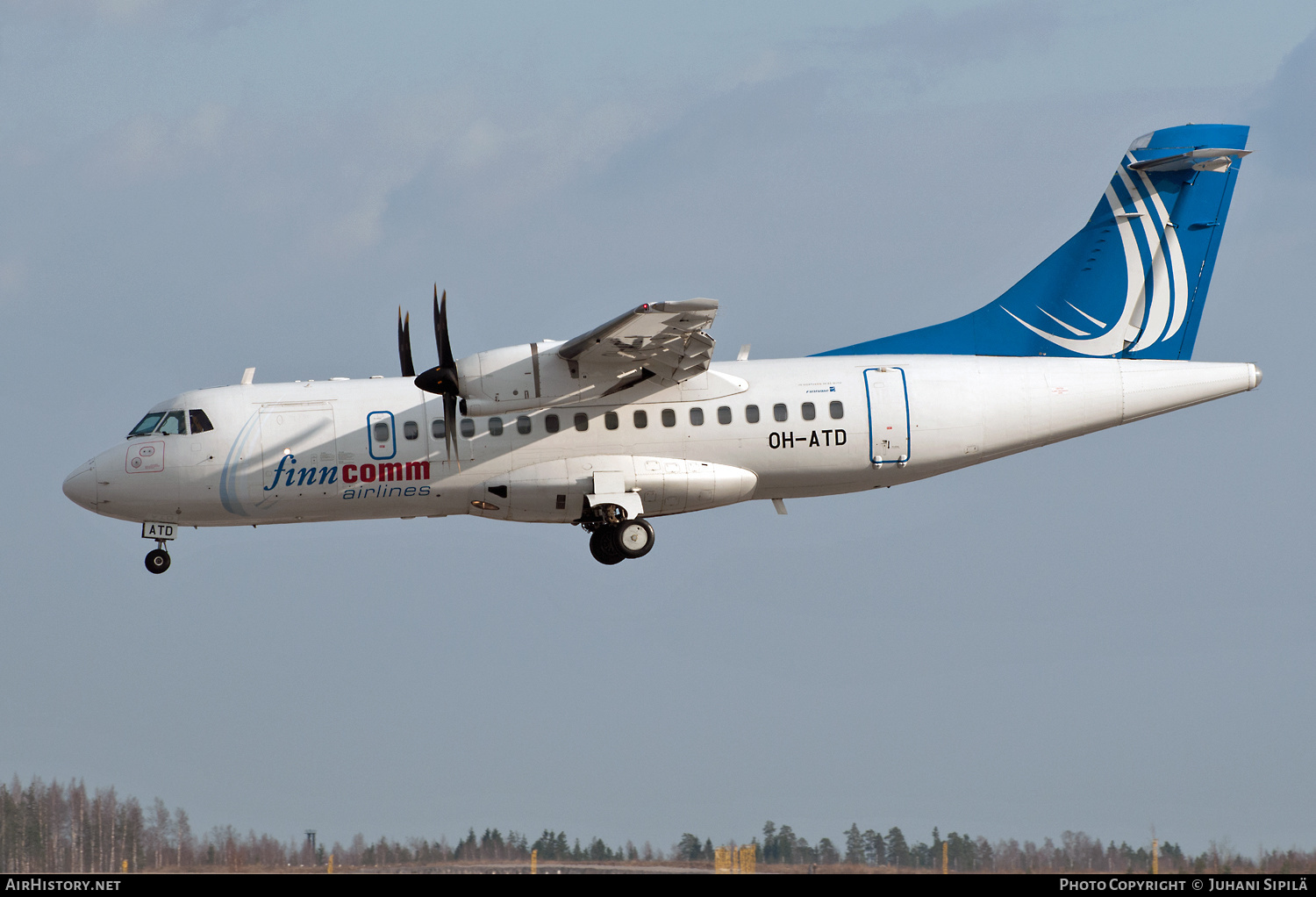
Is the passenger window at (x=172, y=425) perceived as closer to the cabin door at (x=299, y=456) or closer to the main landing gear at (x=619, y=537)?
the cabin door at (x=299, y=456)

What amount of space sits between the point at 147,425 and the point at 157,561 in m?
2.59

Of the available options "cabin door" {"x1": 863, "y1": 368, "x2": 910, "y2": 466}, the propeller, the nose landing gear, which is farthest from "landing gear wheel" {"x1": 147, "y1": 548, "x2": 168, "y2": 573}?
"cabin door" {"x1": 863, "y1": 368, "x2": 910, "y2": 466}

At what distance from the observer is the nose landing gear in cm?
2683

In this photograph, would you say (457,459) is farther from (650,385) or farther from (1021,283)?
(1021,283)

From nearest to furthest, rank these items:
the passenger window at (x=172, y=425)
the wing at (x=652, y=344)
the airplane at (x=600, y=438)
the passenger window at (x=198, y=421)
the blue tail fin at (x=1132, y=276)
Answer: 1. the wing at (x=652, y=344)
2. the airplane at (x=600, y=438)
3. the passenger window at (x=198, y=421)
4. the passenger window at (x=172, y=425)
5. the blue tail fin at (x=1132, y=276)

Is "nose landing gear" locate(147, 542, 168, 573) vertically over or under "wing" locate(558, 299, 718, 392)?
under

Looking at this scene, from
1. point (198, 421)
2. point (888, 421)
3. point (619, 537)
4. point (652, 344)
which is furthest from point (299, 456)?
point (888, 421)

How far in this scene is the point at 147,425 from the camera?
86.9ft

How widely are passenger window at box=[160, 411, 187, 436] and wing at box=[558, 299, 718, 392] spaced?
7304 millimetres

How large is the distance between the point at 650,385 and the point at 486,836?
9.18 meters

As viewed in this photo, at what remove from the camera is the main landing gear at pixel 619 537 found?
25906 mm

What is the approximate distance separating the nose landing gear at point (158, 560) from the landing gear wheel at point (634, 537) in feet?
28.3

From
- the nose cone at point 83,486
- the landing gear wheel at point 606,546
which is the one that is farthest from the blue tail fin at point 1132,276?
the nose cone at point 83,486

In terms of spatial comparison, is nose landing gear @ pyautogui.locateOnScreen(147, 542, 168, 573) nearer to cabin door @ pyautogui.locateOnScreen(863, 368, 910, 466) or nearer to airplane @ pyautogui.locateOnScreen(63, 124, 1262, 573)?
airplane @ pyautogui.locateOnScreen(63, 124, 1262, 573)
